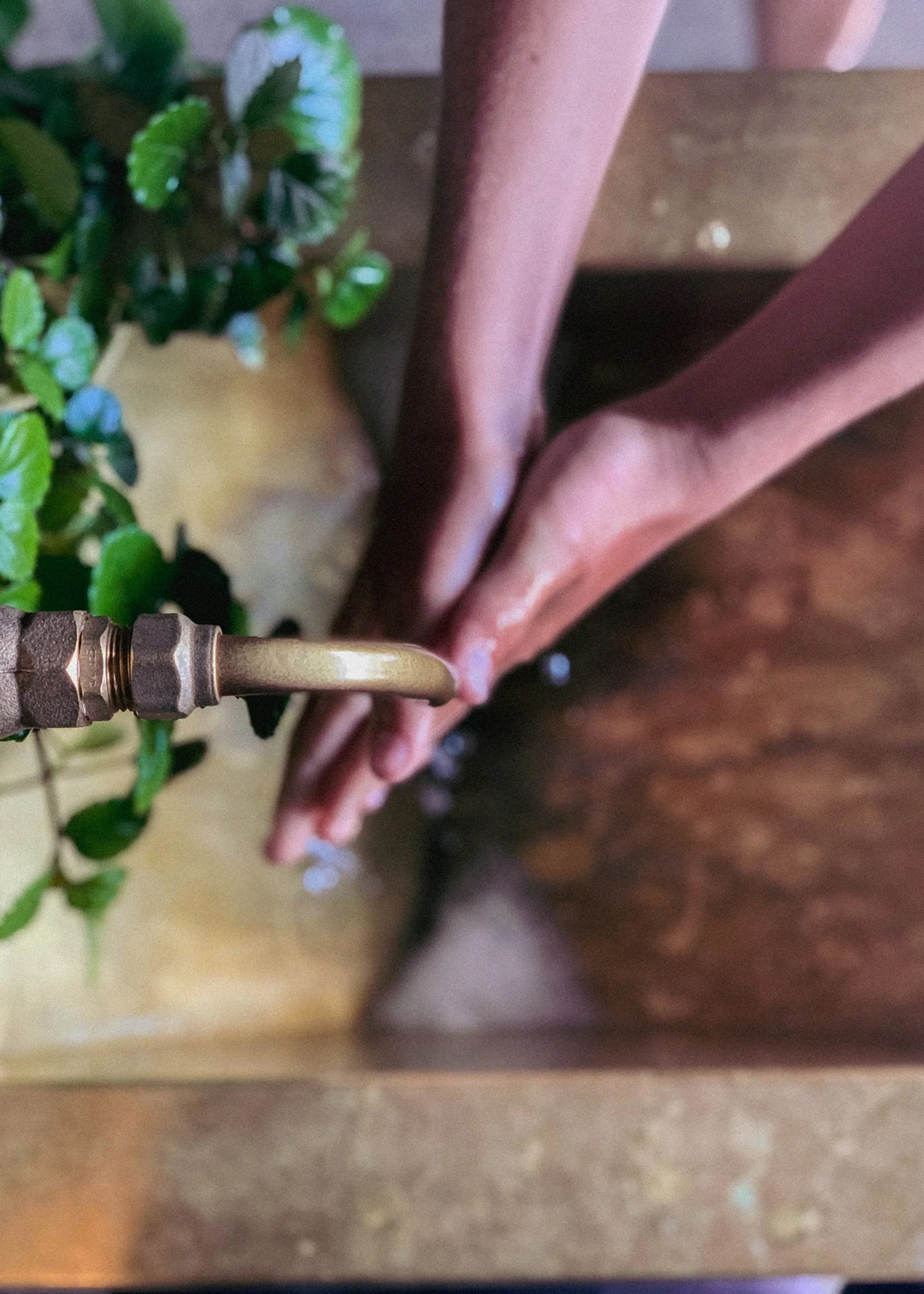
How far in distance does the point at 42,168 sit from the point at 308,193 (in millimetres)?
206

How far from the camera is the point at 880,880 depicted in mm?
1218

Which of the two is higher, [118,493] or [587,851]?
[118,493]

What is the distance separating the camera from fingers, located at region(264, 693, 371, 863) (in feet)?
2.92

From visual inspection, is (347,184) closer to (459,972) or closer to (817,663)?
(817,663)

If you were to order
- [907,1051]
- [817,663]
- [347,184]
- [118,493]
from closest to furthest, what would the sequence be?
[118,493]
[347,184]
[907,1051]
[817,663]

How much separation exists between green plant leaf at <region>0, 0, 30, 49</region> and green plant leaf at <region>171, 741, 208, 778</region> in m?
0.58

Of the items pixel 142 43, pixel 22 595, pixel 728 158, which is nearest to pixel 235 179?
pixel 142 43

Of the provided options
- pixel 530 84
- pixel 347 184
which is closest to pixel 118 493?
pixel 347 184

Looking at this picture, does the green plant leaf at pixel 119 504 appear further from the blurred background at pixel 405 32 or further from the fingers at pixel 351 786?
the blurred background at pixel 405 32

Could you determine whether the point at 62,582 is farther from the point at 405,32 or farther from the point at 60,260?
the point at 405,32

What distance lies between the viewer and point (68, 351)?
0.68 m

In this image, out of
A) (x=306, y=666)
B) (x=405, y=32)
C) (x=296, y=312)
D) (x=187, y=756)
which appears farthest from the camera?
(x=405, y=32)

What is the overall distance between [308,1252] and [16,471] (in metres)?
0.72

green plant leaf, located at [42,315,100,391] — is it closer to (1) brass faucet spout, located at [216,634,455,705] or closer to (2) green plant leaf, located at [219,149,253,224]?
(2) green plant leaf, located at [219,149,253,224]
